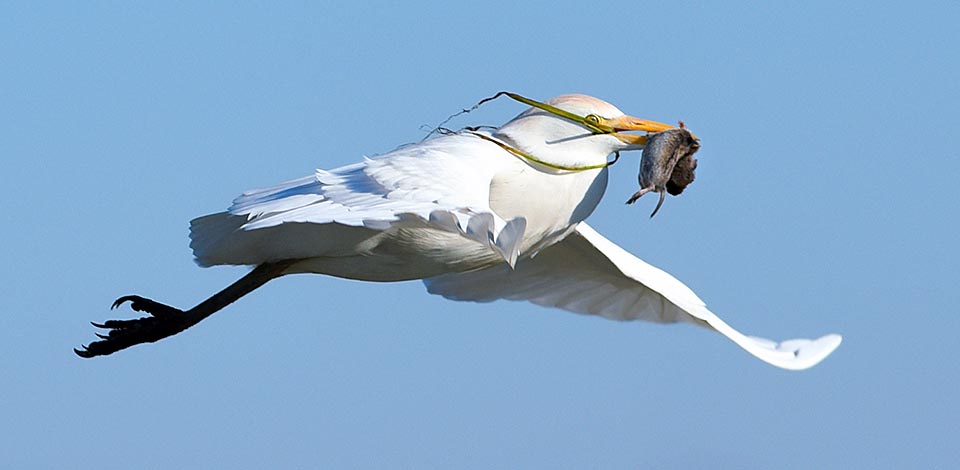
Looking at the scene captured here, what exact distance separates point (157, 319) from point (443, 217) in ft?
11.6

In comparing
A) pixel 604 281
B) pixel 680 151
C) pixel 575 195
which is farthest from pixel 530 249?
pixel 604 281

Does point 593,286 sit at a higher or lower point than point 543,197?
lower

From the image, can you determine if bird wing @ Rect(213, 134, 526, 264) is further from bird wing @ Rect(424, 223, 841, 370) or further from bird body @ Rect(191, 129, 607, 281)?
bird wing @ Rect(424, 223, 841, 370)

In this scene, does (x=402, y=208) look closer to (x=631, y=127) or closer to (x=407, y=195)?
(x=407, y=195)

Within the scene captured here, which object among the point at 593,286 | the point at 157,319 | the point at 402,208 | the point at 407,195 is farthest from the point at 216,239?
the point at 593,286

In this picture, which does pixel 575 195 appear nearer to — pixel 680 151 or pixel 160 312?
pixel 680 151

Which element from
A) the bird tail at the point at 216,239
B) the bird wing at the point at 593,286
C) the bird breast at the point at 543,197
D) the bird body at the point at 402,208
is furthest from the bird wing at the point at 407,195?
the bird wing at the point at 593,286

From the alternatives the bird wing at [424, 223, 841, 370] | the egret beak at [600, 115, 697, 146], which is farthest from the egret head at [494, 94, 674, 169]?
the bird wing at [424, 223, 841, 370]

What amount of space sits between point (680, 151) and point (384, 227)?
2491mm

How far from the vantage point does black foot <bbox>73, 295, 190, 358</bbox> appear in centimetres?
1162

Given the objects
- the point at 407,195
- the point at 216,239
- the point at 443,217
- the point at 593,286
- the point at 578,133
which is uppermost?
the point at 578,133

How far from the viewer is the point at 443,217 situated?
344 inches

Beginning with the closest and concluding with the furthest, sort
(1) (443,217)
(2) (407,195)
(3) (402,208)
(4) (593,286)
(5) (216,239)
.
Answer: (1) (443,217), (3) (402,208), (2) (407,195), (5) (216,239), (4) (593,286)

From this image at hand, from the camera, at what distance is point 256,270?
11.3 m
